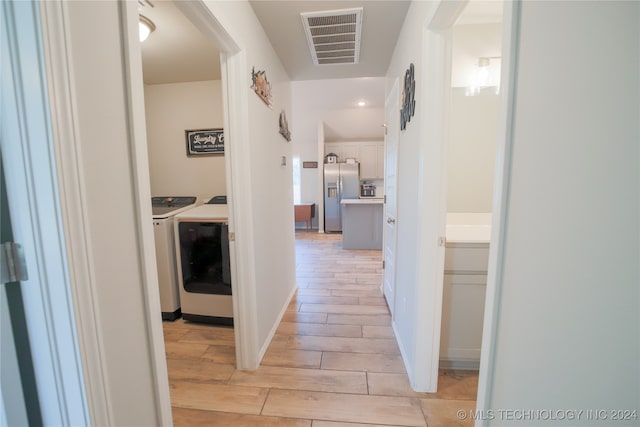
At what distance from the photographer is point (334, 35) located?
6.35ft

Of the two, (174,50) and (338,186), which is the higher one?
(174,50)

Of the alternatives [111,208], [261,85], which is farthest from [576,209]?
[261,85]

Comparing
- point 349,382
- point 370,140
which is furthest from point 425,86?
point 370,140

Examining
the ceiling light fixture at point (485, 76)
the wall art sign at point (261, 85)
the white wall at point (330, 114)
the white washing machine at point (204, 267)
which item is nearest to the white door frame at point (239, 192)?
the wall art sign at point (261, 85)

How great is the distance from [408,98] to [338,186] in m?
4.55

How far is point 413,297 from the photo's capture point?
60.6 inches

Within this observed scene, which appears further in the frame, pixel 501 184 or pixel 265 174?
pixel 265 174

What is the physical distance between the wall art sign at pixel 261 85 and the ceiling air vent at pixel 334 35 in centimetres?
47

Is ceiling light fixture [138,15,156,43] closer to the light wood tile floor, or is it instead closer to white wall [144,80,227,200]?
white wall [144,80,227,200]

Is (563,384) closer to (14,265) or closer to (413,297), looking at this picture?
(413,297)

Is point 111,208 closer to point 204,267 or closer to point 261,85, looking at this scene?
point 261,85

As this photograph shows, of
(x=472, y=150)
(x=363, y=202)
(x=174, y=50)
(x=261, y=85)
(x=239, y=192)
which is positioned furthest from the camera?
(x=363, y=202)

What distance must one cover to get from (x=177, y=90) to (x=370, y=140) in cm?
469

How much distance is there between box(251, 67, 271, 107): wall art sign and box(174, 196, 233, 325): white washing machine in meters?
0.99
